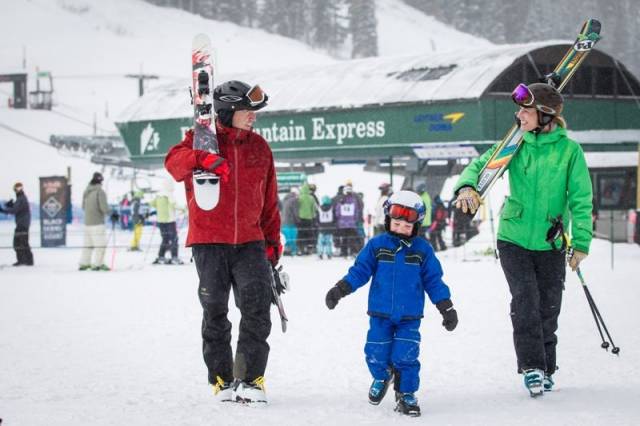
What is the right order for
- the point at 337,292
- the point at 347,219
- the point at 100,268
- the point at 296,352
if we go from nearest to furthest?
1. the point at 337,292
2. the point at 296,352
3. the point at 100,268
4. the point at 347,219

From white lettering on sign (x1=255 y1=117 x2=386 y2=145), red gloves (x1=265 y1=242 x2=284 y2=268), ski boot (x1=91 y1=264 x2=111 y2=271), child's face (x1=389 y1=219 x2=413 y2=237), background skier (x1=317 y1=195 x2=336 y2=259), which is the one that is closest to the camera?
child's face (x1=389 y1=219 x2=413 y2=237)

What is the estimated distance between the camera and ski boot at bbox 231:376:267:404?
235 inches

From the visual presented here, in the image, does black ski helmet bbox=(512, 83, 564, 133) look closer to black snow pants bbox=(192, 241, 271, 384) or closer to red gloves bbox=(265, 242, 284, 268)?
red gloves bbox=(265, 242, 284, 268)

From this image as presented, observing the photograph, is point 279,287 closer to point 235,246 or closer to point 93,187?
point 235,246

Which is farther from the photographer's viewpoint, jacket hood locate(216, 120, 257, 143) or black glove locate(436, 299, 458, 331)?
jacket hood locate(216, 120, 257, 143)

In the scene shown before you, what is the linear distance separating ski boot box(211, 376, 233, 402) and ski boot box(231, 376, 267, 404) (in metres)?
0.09

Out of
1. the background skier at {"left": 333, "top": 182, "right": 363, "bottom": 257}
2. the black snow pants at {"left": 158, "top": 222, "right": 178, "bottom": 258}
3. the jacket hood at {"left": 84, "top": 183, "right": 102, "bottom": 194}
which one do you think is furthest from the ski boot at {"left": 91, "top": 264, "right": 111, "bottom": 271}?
the background skier at {"left": 333, "top": 182, "right": 363, "bottom": 257}

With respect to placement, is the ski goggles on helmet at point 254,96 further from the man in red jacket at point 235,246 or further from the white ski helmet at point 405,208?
the white ski helmet at point 405,208

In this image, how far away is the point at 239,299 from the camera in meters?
6.08

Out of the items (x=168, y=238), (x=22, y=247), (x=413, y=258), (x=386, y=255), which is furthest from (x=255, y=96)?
(x=22, y=247)

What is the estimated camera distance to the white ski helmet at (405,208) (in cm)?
585

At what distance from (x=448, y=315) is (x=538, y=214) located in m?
0.93

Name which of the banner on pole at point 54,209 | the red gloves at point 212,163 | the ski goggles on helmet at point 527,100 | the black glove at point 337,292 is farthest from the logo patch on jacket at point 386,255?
the banner on pole at point 54,209

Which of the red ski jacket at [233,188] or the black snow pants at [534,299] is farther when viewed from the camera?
the black snow pants at [534,299]
